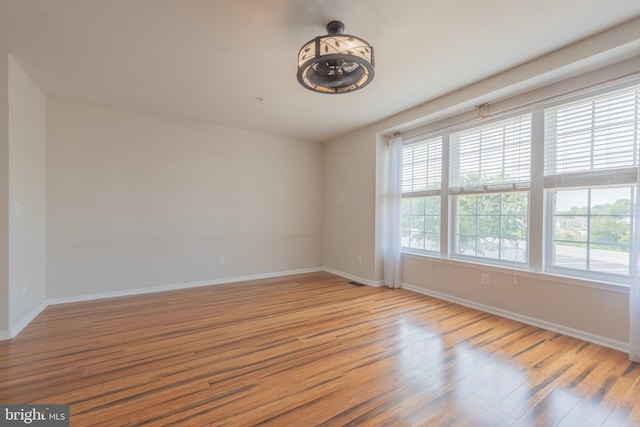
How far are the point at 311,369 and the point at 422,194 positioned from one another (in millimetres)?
3121

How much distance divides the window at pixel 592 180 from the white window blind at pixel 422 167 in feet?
4.37

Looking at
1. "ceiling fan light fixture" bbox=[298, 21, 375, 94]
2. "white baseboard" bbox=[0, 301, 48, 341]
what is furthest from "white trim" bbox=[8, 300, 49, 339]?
"ceiling fan light fixture" bbox=[298, 21, 375, 94]

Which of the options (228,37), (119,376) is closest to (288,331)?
(119,376)

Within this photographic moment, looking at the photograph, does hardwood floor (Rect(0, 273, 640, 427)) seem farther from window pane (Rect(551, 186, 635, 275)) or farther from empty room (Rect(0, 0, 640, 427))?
window pane (Rect(551, 186, 635, 275))

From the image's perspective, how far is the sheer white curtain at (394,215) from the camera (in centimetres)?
453

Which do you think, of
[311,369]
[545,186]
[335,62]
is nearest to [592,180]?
[545,186]

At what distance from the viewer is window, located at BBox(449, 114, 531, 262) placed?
323 cm

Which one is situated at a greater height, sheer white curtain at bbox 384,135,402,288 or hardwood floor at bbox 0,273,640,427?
sheer white curtain at bbox 384,135,402,288

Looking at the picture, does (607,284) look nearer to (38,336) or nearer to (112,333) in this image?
(112,333)

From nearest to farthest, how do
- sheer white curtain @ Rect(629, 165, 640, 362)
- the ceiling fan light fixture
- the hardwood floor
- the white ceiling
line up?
the hardwood floor → the ceiling fan light fixture → the white ceiling → sheer white curtain @ Rect(629, 165, 640, 362)

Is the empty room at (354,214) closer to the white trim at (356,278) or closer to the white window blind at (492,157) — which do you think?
the white window blind at (492,157)

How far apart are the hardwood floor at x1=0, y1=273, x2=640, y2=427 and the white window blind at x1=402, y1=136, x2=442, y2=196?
1.84 meters

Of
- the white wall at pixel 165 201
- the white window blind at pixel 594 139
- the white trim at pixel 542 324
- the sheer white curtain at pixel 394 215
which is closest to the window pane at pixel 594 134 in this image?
the white window blind at pixel 594 139

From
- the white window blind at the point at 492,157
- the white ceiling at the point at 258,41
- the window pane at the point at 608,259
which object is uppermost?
the white ceiling at the point at 258,41
